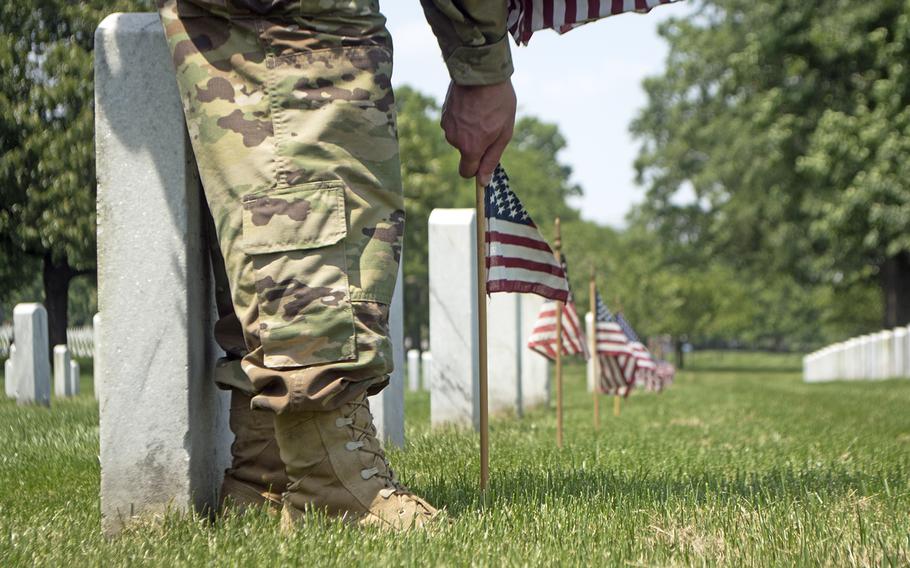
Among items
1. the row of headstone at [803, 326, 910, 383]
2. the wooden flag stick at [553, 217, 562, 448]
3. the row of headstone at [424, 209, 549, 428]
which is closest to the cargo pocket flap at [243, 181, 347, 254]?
the wooden flag stick at [553, 217, 562, 448]

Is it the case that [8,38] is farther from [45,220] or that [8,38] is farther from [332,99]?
[332,99]

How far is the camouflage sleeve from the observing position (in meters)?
3.21

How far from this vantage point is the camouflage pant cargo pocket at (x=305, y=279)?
2.88m

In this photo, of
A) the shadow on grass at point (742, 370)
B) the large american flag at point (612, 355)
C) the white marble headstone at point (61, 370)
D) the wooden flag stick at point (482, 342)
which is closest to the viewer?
the wooden flag stick at point (482, 342)

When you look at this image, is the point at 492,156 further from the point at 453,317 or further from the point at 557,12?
the point at 453,317

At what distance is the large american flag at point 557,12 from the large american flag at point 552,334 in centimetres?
577

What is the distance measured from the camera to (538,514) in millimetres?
3270

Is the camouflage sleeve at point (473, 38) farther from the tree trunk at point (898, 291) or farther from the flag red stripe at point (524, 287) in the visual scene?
the tree trunk at point (898, 291)

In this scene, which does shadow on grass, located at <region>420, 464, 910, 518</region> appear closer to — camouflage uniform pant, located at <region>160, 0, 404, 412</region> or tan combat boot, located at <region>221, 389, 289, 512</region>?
tan combat boot, located at <region>221, 389, 289, 512</region>

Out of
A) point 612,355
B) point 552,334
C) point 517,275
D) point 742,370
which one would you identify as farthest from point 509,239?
point 742,370

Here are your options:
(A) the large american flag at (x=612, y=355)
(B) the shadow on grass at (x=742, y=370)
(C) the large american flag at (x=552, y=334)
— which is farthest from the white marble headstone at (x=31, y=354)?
(B) the shadow on grass at (x=742, y=370)

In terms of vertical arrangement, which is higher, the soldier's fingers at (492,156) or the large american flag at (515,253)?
the soldier's fingers at (492,156)

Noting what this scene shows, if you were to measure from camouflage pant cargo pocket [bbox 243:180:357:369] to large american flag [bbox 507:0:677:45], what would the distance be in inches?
40.8

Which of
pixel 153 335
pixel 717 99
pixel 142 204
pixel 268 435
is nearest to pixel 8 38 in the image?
pixel 142 204
